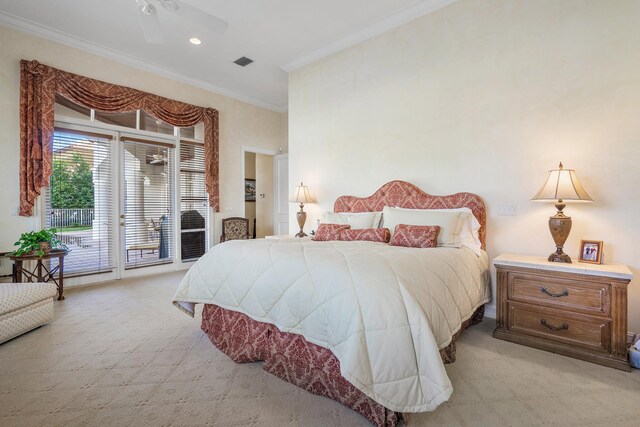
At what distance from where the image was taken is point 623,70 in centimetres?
248

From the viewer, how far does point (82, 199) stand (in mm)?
4316

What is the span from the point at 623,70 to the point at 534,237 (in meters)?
1.53

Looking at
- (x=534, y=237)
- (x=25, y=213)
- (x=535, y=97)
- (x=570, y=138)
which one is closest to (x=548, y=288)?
(x=534, y=237)

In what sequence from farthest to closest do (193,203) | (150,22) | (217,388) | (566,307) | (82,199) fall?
1. (193,203)
2. (82,199)
3. (150,22)
4. (566,307)
5. (217,388)

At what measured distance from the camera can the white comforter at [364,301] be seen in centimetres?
141

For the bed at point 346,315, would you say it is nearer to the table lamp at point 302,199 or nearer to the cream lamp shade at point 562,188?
the cream lamp shade at point 562,188

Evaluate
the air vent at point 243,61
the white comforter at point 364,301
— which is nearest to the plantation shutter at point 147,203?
the air vent at point 243,61

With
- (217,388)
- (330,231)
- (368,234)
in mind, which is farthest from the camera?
(330,231)

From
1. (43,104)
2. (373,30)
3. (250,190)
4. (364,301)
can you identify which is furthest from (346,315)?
(250,190)

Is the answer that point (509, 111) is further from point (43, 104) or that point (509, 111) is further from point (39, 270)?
point (39, 270)

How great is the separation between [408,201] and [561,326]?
1798mm

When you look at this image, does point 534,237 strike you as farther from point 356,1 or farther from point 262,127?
point 262,127

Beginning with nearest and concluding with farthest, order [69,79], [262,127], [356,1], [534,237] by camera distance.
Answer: [534,237] → [356,1] → [69,79] → [262,127]

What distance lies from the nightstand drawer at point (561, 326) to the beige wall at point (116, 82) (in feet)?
16.4
